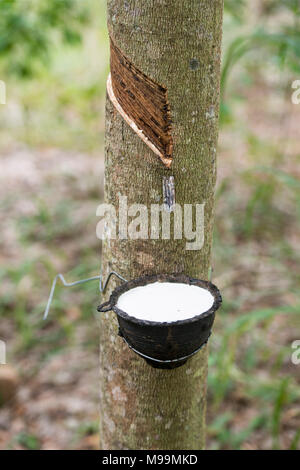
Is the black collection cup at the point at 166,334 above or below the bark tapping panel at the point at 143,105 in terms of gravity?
below

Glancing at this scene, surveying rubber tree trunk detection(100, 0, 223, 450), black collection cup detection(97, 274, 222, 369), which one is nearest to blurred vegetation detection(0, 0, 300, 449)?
rubber tree trunk detection(100, 0, 223, 450)

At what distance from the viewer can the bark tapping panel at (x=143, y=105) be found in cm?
94

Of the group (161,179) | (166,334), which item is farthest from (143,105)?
(166,334)

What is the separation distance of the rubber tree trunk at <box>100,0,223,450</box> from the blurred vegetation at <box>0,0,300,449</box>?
0.68 meters

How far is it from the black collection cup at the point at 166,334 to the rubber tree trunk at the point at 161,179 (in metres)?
0.12

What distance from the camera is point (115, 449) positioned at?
1.19 metres

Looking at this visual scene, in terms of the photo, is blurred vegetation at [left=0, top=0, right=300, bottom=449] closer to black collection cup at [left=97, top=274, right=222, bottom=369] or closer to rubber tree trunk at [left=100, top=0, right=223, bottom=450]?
rubber tree trunk at [left=100, top=0, right=223, bottom=450]

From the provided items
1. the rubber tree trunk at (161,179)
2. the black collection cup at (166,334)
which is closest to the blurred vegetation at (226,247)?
the rubber tree trunk at (161,179)

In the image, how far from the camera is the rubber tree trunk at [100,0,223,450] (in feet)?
3.01

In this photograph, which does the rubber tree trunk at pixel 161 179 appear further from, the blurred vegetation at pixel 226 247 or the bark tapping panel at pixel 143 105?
the blurred vegetation at pixel 226 247

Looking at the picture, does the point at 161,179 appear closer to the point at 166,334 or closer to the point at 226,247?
the point at 166,334

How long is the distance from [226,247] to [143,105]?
2409 millimetres

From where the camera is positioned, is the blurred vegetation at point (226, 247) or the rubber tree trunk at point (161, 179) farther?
the blurred vegetation at point (226, 247)
